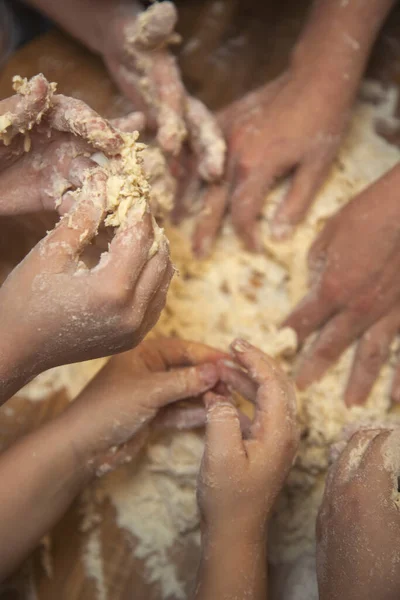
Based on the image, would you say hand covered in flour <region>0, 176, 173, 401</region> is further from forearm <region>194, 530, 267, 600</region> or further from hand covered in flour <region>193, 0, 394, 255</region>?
hand covered in flour <region>193, 0, 394, 255</region>

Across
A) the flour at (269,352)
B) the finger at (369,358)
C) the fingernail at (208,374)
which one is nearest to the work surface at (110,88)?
the flour at (269,352)

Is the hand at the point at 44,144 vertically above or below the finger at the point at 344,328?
above

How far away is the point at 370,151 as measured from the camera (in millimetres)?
992

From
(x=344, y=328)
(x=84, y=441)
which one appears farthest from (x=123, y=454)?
(x=344, y=328)

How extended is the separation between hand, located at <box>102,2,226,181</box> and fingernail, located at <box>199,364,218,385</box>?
0.34 m

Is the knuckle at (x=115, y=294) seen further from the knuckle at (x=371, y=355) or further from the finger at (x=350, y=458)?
the knuckle at (x=371, y=355)

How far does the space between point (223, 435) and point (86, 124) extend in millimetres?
377

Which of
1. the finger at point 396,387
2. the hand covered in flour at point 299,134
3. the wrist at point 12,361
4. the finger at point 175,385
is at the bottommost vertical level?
the finger at point 396,387

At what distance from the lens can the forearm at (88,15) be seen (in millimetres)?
863

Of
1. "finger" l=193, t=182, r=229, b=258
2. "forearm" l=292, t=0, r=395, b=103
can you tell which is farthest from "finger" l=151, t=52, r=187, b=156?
"forearm" l=292, t=0, r=395, b=103

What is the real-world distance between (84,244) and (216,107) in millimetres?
600

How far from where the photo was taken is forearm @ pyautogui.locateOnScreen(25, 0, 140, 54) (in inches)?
34.0

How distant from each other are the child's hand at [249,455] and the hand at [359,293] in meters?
0.16

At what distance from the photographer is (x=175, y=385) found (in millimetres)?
728
